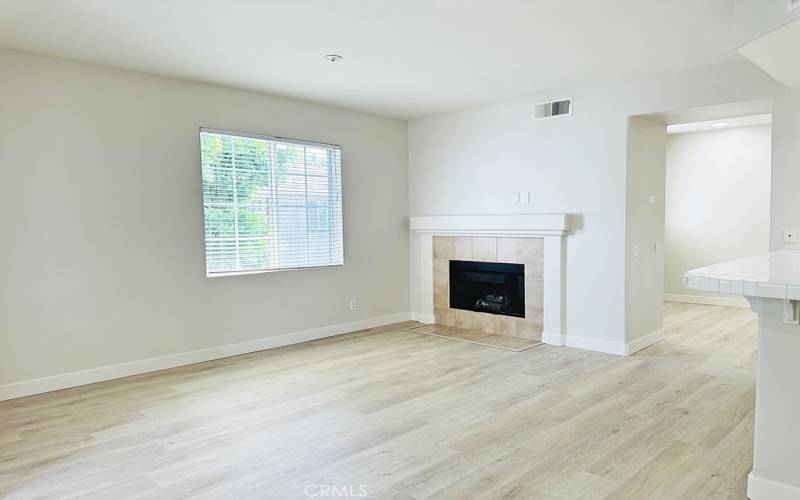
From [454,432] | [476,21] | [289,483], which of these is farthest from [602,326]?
[289,483]

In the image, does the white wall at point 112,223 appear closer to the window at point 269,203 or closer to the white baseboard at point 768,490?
the window at point 269,203

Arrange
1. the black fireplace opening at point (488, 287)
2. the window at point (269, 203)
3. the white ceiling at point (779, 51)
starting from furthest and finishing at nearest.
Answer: the black fireplace opening at point (488, 287) < the window at point (269, 203) < the white ceiling at point (779, 51)

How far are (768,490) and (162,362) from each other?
4.44 meters

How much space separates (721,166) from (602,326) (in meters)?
4.22

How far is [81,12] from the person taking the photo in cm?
315

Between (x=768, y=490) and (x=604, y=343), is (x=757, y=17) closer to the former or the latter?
(x=768, y=490)

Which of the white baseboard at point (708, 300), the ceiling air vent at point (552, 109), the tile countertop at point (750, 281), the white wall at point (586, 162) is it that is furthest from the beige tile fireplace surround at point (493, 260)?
the white baseboard at point (708, 300)

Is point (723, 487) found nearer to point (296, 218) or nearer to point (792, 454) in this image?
point (792, 454)

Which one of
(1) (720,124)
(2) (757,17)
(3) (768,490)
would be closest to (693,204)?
(1) (720,124)

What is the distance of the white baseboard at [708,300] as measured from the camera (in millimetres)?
7480

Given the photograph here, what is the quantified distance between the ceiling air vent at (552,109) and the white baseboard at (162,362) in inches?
123

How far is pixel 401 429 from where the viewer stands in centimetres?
319

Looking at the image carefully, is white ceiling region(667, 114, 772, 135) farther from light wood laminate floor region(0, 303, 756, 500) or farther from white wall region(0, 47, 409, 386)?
white wall region(0, 47, 409, 386)

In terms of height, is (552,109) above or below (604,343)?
above
